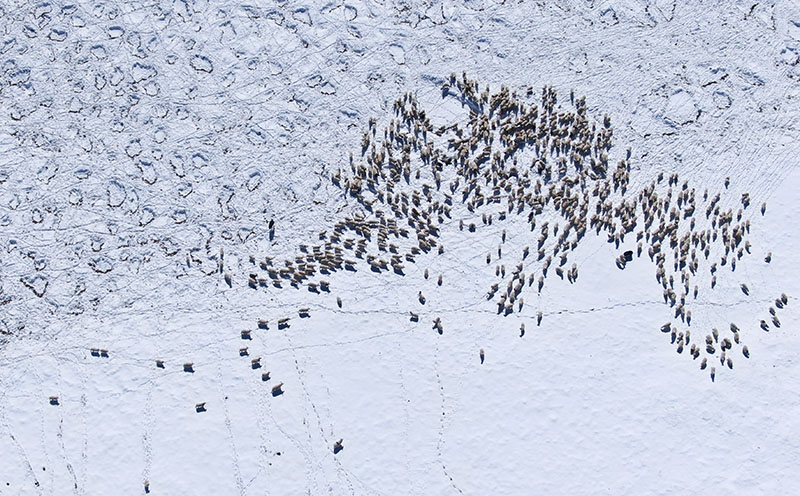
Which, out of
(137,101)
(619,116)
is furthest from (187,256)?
(619,116)

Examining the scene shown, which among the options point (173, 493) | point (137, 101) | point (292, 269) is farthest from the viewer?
point (137, 101)

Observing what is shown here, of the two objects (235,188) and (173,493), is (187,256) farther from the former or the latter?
(173,493)

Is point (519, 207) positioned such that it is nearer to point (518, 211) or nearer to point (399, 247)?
point (518, 211)

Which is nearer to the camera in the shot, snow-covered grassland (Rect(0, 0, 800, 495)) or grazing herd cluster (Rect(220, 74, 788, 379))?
snow-covered grassland (Rect(0, 0, 800, 495))

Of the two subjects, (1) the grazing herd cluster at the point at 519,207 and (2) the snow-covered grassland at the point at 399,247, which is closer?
(2) the snow-covered grassland at the point at 399,247

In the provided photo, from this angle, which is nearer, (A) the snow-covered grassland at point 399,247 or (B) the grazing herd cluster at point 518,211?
(A) the snow-covered grassland at point 399,247
